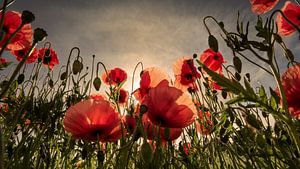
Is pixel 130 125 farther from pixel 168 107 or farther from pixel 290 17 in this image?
pixel 290 17

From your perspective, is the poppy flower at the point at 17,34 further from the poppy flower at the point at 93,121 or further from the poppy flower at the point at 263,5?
the poppy flower at the point at 263,5

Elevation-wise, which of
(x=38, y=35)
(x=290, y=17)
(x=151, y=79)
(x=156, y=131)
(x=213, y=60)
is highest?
(x=213, y=60)

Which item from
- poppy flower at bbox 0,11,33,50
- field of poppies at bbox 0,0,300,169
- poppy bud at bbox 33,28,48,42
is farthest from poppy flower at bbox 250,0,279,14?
poppy flower at bbox 0,11,33,50

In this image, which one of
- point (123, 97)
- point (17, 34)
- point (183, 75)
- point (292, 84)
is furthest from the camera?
point (123, 97)

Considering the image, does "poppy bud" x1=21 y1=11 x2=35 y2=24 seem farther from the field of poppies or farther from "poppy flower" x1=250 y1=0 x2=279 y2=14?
"poppy flower" x1=250 y1=0 x2=279 y2=14

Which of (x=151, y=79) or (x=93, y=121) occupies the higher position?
(x=151, y=79)

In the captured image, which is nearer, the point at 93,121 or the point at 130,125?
the point at 93,121

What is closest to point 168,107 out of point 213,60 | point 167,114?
point 167,114

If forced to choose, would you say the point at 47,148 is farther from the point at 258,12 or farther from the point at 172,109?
the point at 258,12
